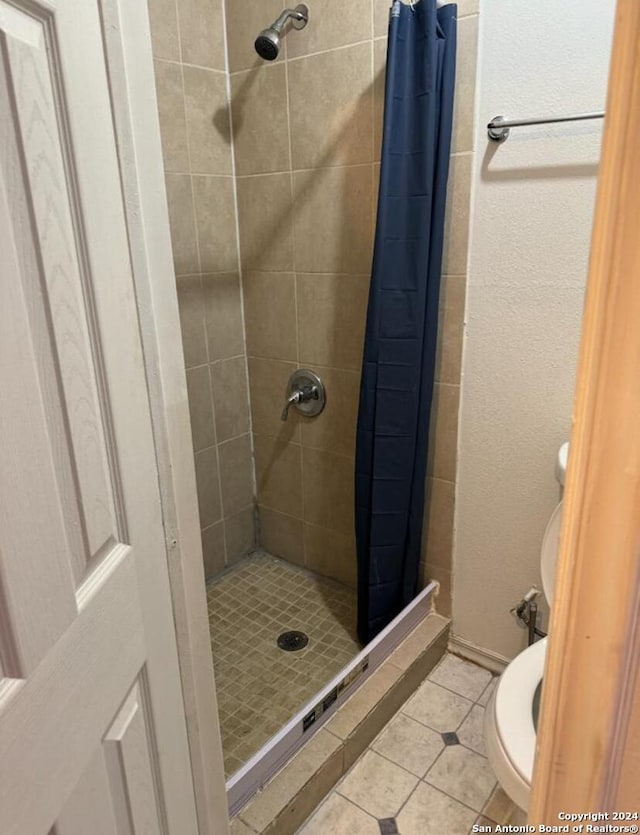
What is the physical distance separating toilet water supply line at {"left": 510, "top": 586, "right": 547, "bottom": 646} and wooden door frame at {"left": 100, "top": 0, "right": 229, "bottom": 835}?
3.25ft

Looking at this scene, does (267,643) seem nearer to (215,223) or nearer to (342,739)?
(342,739)

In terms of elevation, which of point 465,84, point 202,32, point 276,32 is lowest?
point 465,84

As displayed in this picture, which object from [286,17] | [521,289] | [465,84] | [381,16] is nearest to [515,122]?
[465,84]

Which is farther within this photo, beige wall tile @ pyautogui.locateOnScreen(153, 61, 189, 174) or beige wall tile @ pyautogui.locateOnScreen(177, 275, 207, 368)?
beige wall tile @ pyautogui.locateOnScreen(177, 275, 207, 368)

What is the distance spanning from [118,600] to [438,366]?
1.17 m

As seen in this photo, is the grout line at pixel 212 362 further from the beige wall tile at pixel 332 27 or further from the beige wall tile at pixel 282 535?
the beige wall tile at pixel 332 27

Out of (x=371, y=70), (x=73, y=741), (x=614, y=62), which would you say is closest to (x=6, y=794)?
(x=73, y=741)

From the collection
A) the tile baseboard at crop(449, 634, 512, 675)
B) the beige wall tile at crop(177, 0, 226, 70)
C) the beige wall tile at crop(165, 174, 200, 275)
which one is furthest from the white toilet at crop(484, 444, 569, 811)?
the beige wall tile at crop(177, 0, 226, 70)

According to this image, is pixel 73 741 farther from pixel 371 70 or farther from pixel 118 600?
pixel 371 70

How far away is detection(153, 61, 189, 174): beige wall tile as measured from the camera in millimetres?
1736

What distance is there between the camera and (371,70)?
1.56m

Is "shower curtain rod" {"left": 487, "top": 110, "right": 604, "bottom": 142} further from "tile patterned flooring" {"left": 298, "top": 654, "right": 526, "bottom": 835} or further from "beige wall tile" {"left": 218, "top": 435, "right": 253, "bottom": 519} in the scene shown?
"tile patterned flooring" {"left": 298, "top": 654, "right": 526, "bottom": 835}

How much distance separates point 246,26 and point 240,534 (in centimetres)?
178

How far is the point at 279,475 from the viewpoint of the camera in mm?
2236
